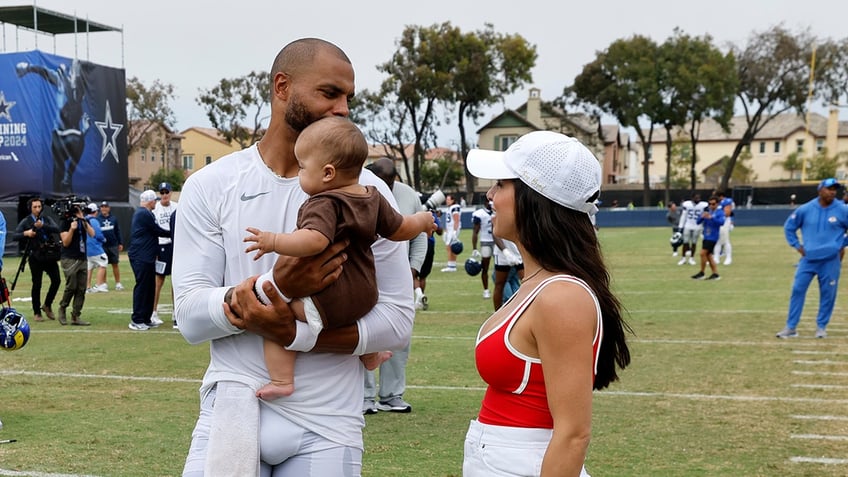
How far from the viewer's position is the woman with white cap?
2.34m

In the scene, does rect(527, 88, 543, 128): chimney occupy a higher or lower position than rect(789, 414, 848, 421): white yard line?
higher

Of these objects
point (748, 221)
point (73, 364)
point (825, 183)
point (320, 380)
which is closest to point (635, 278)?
point (825, 183)

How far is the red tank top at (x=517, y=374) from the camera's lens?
2443 millimetres

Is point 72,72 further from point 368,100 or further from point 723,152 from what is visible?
point 723,152

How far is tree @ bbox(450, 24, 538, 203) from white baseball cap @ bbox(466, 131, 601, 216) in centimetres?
5705

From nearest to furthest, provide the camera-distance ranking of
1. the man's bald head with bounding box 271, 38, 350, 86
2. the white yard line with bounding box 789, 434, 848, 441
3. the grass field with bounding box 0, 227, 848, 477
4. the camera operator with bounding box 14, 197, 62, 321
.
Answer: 1. the man's bald head with bounding box 271, 38, 350, 86
2. the grass field with bounding box 0, 227, 848, 477
3. the white yard line with bounding box 789, 434, 848, 441
4. the camera operator with bounding box 14, 197, 62, 321

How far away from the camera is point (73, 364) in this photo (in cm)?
1010

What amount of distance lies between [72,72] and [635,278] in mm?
24595

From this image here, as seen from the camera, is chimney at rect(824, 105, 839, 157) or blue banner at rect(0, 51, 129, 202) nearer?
blue banner at rect(0, 51, 129, 202)

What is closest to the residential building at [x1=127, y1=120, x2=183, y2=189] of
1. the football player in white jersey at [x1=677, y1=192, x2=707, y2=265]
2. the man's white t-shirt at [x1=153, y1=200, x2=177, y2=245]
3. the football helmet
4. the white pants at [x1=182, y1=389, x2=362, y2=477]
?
the football player in white jersey at [x1=677, y1=192, x2=707, y2=265]

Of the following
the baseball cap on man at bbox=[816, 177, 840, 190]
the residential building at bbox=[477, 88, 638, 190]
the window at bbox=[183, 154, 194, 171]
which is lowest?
the baseball cap on man at bbox=[816, 177, 840, 190]

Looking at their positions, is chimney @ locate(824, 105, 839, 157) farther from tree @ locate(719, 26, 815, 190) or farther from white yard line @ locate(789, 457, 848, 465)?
white yard line @ locate(789, 457, 848, 465)

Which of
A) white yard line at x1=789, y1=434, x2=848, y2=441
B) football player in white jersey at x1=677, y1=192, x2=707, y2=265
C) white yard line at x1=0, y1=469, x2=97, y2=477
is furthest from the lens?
football player in white jersey at x1=677, y1=192, x2=707, y2=265

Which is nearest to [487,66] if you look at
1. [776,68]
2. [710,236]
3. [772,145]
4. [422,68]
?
[422,68]
